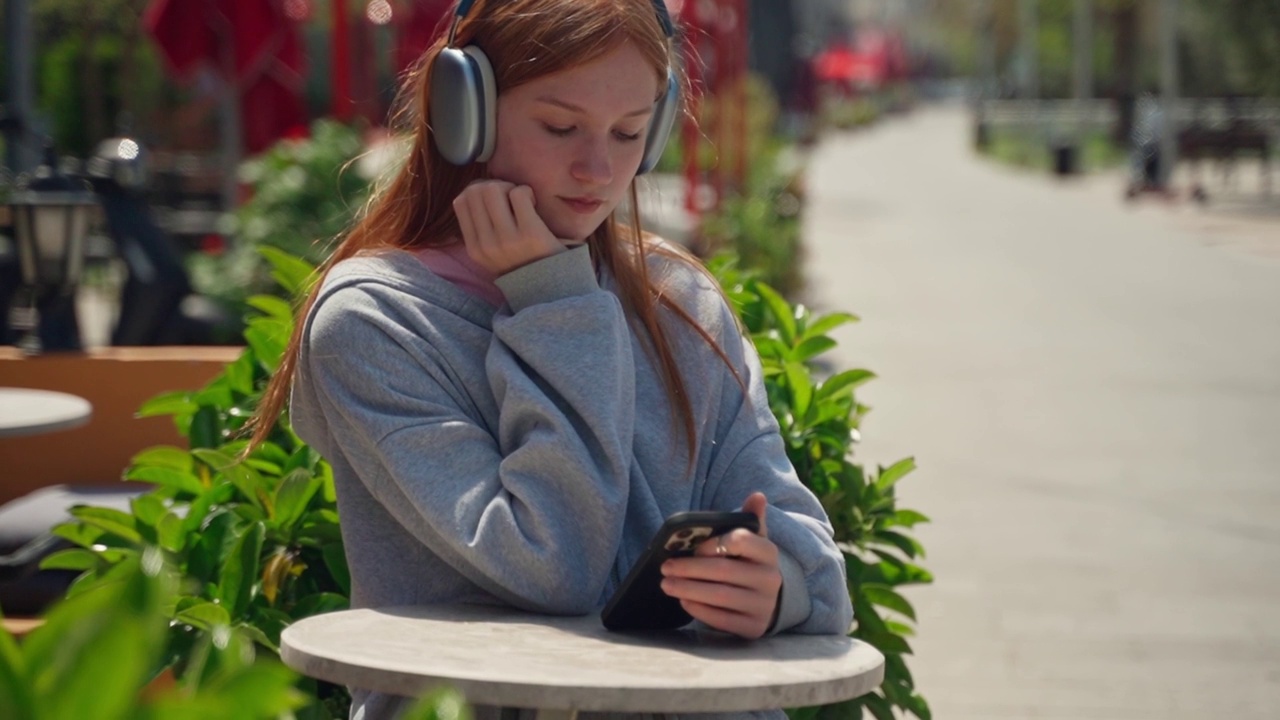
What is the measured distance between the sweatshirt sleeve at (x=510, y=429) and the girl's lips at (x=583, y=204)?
3.3 inches

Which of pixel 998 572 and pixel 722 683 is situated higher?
pixel 722 683

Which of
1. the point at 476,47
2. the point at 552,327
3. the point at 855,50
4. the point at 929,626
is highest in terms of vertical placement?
the point at 855,50

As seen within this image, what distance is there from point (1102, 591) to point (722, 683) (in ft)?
15.6

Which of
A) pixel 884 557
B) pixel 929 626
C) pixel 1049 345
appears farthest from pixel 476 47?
pixel 1049 345

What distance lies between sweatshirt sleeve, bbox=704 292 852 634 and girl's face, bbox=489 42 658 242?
264 mm

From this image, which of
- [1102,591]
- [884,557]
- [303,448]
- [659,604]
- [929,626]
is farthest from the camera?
[1102,591]

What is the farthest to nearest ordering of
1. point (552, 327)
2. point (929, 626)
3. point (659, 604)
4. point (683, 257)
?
point (929, 626), point (683, 257), point (552, 327), point (659, 604)

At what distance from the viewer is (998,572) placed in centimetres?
643

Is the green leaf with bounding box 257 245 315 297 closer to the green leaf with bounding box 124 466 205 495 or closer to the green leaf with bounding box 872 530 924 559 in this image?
the green leaf with bounding box 124 466 205 495

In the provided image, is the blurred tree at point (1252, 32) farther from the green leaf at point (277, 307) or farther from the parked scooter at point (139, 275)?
the green leaf at point (277, 307)

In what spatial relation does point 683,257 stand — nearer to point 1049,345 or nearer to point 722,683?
point 722,683

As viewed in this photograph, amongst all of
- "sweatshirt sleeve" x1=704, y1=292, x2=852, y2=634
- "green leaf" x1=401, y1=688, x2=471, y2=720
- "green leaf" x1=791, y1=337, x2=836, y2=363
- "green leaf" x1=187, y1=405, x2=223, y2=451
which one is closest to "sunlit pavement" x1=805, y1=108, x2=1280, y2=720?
"green leaf" x1=791, y1=337, x2=836, y2=363

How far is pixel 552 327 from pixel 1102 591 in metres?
4.42

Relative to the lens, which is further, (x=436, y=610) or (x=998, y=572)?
(x=998, y=572)
